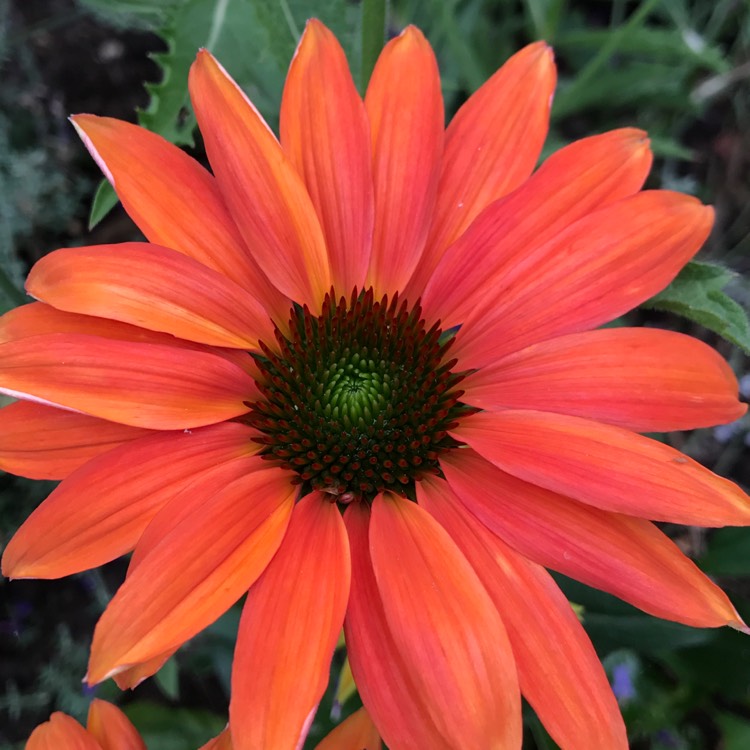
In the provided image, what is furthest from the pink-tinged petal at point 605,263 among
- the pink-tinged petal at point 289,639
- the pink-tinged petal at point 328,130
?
the pink-tinged petal at point 289,639

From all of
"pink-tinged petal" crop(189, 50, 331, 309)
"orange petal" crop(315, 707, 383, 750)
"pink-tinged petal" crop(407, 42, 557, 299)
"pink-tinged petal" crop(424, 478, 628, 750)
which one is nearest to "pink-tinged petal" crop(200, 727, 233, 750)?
"orange petal" crop(315, 707, 383, 750)

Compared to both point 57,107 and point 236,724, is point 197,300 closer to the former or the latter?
point 236,724

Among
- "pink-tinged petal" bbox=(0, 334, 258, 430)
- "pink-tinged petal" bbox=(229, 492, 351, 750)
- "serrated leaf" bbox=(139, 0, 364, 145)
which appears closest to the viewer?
"pink-tinged petal" bbox=(229, 492, 351, 750)

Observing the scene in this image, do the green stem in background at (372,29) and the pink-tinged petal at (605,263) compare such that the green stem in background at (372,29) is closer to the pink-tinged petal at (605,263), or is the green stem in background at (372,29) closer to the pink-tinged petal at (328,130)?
the pink-tinged petal at (328,130)

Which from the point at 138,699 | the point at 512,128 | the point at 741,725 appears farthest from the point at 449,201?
the point at 138,699

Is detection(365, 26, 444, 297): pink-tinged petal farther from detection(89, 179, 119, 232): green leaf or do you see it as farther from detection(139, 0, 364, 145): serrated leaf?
detection(89, 179, 119, 232): green leaf

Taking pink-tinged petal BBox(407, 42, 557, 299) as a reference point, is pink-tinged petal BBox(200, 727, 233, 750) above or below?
below
